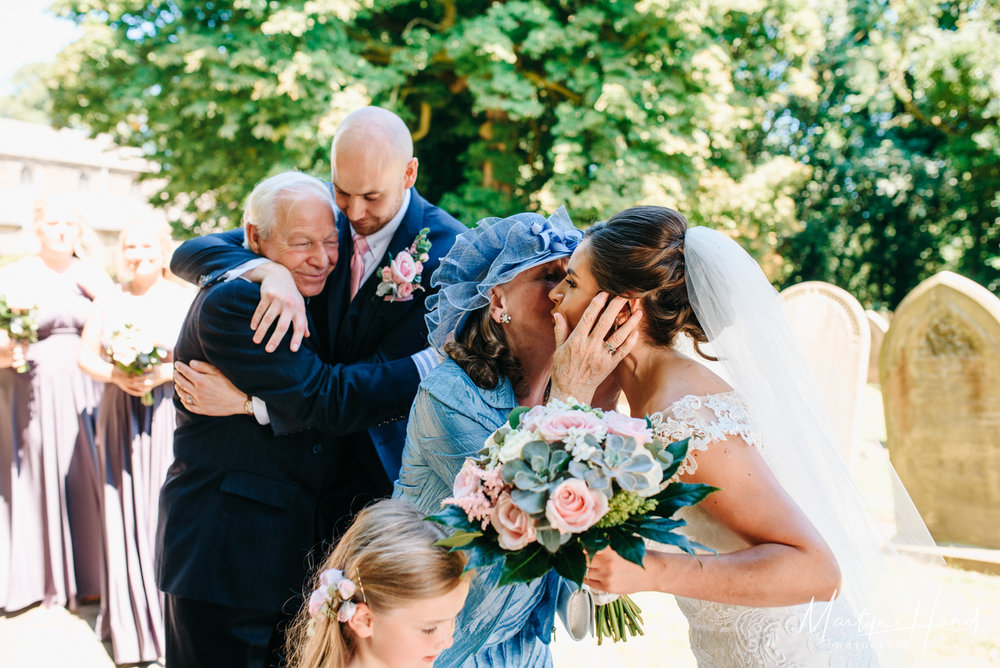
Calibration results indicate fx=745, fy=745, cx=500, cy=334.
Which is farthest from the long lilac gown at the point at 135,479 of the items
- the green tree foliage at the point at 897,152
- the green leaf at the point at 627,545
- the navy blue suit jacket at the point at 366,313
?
the green tree foliage at the point at 897,152

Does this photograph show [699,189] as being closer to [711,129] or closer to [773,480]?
[711,129]

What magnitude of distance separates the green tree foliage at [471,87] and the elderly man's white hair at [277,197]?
897 cm

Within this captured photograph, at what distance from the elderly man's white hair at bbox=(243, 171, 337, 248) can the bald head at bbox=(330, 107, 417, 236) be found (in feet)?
0.35

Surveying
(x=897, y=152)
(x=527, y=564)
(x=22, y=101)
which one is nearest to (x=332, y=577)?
(x=527, y=564)

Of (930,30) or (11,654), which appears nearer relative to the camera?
(11,654)

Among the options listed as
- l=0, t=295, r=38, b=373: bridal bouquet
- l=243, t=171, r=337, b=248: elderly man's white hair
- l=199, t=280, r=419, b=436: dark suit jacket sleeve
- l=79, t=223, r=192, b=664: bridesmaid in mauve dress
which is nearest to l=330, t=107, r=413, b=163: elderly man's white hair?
l=243, t=171, r=337, b=248: elderly man's white hair

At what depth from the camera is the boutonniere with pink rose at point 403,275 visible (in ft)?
10.8

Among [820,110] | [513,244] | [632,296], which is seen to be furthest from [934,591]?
[820,110]

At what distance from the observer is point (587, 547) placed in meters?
1.74

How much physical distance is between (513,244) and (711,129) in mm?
12194

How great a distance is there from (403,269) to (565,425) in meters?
1.67

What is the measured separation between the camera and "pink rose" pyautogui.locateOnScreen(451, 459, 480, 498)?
1.87 m

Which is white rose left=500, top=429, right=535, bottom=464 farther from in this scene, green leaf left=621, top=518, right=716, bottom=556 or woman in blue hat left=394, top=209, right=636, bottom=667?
woman in blue hat left=394, top=209, right=636, bottom=667

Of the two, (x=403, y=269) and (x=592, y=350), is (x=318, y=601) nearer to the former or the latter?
(x=592, y=350)
